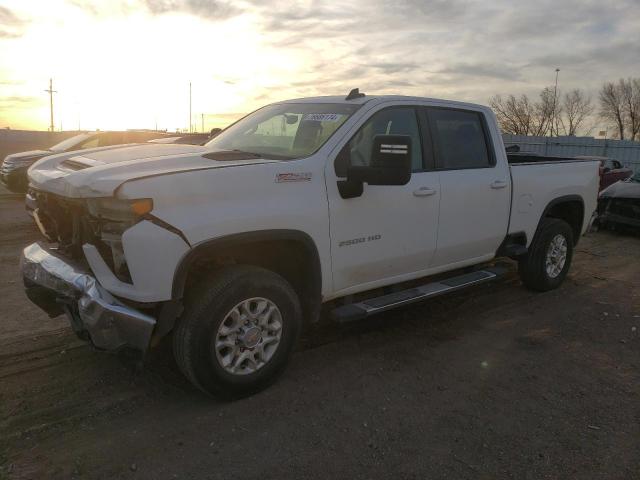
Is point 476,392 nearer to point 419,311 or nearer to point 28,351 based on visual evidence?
point 419,311

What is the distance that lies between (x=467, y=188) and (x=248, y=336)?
7.98ft

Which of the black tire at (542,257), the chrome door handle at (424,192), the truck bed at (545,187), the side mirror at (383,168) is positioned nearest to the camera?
the side mirror at (383,168)

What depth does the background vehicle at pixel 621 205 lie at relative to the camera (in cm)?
1009

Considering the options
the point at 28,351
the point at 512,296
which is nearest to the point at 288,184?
the point at 28,351

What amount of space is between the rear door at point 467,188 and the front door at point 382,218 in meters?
0.17

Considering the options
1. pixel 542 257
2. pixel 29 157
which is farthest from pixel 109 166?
pixel 29 157

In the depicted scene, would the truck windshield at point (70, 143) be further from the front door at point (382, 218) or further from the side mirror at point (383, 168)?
the side mirror at point (383, 168)

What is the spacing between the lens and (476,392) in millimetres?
3885

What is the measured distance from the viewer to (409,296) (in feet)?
14.6

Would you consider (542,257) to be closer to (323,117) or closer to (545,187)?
(545,187)

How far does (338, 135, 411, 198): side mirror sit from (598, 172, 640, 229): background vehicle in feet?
26.8

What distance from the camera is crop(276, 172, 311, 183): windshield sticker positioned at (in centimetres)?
358

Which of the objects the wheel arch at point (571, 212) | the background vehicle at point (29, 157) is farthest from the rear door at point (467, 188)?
the background vehicle at point (29, 157)

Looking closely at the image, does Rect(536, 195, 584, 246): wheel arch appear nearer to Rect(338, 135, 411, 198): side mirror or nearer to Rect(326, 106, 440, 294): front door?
Rect(326, 106, 440, 294): front door
